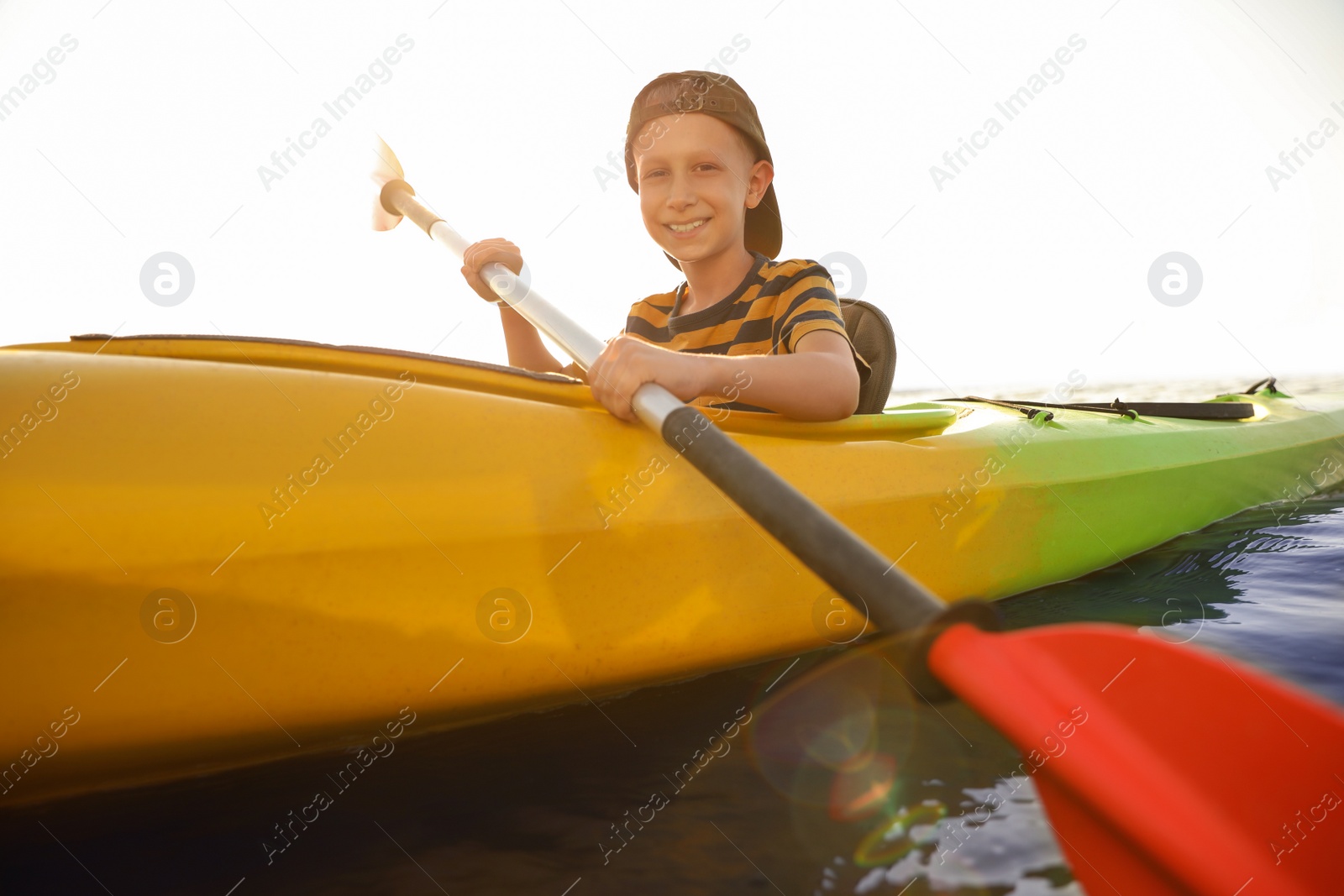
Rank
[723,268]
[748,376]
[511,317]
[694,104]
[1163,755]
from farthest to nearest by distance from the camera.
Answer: [511,317] < [723,268] < [694,104] < [748,376] < [1163,755]

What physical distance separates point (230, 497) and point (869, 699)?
4.37 ft

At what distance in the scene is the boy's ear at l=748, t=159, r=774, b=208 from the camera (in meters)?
2.20

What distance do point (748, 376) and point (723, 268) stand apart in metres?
0.66

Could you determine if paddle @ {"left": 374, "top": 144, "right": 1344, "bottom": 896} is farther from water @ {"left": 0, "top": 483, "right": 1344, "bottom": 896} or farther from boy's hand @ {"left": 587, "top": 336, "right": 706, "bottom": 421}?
boy's hand @ {"left": 587, "top": 336, "right": 706, "bottom": 421}

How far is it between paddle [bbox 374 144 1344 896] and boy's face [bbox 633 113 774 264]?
124 centimetres

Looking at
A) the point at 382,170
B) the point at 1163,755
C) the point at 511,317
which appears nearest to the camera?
the point at 1163,755

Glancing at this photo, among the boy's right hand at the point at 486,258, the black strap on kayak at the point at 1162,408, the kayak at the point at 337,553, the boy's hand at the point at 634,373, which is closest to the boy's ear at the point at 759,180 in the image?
the boy's right hand at the point at 486,258

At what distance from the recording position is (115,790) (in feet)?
4.03

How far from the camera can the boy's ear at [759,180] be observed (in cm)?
220

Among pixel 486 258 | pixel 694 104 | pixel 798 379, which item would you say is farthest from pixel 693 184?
pixel 798 379

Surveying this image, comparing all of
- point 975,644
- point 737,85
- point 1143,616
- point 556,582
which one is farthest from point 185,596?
point 1143,616

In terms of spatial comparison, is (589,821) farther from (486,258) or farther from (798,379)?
(486,258)

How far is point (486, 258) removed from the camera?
→ 204 centimetres

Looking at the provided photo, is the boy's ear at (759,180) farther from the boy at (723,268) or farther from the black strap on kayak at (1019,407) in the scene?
the black strap on kayak at (1019,407)
